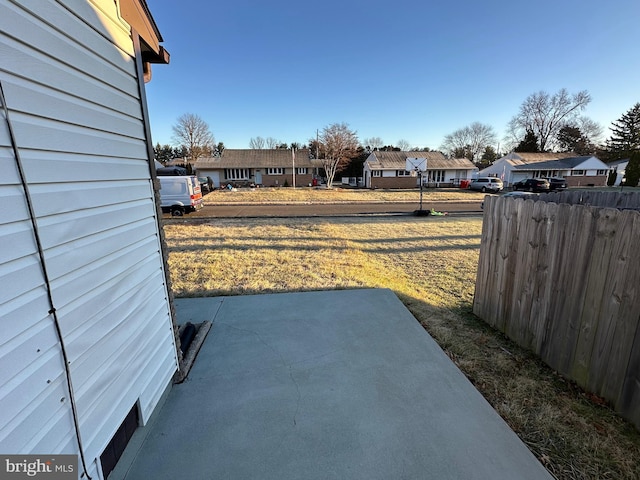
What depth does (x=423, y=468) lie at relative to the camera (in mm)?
1737

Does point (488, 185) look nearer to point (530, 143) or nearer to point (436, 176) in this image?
point (436, 176)

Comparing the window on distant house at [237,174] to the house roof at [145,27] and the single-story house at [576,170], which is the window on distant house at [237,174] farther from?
the house roof at [145,27]

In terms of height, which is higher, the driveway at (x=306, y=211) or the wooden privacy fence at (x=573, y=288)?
the wooden privacy fence at (x=573, y=288)

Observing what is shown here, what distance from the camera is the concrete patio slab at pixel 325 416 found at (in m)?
1.75

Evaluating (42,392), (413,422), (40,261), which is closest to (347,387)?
(413,422)

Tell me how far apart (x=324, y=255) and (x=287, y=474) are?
5.04 meters

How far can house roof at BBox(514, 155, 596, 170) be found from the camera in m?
34.9

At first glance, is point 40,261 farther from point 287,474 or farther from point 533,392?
point 533,392

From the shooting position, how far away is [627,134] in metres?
44.8

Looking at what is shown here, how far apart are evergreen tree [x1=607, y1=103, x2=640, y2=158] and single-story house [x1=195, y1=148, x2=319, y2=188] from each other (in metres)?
47.6

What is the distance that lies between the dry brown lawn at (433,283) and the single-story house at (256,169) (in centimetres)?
2549

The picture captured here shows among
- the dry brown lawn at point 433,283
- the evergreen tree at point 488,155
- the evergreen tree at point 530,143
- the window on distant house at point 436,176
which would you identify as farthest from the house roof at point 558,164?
the dry brown lawn at point 433,283

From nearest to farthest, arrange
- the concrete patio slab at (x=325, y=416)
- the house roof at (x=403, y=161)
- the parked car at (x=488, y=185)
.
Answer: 1. the concrete patio slab at (x=325, y=416)
2. the parked car at (x=488, y=185)
3. the house roof at (x=403, y=161)

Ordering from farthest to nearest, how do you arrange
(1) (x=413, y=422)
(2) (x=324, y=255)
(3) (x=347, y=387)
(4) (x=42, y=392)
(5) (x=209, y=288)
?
(2) (x=324, y=255) → (5) (x=209, y=288) → (3) (x=347, y=387) → (1) (x=413, y=422) → (4) (x=42, y=392)
